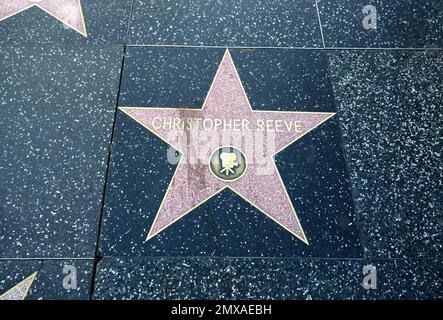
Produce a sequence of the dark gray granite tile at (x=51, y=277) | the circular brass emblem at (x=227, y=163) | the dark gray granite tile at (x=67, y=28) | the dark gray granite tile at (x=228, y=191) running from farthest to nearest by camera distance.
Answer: the dark gray granite tile at (x=67, y=28) → the circular brass emblem at (x=227, y=163) → the dark gray granite tile at (x=228, y=191) → the dark gray granite tile at (x=51, y=277)

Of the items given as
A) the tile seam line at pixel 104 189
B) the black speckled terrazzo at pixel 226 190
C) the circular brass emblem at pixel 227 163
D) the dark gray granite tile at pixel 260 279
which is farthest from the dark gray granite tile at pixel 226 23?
the dark gray granite tile at pixel 260 279

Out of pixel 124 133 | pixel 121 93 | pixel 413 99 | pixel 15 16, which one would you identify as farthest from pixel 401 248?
pixel 15 16

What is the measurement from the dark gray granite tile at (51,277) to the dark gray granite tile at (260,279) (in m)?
0.06

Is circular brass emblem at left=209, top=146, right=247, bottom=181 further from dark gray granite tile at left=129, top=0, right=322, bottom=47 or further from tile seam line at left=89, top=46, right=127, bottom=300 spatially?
dark gray granite tile at left=129, top=0, right=322, bottom=47

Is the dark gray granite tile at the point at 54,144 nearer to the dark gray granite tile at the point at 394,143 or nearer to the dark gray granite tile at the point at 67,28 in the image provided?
the dark gray granite tile at the point at 67,28

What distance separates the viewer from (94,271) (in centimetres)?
143

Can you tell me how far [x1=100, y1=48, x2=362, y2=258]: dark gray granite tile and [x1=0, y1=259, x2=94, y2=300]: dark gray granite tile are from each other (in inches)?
4.4

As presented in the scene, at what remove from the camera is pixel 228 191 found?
158cm

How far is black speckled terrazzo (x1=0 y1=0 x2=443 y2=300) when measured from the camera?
1.44 m

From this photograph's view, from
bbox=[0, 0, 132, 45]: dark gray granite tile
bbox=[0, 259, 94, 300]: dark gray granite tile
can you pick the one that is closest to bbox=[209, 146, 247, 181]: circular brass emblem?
bbox=[0, 259, 94, 300]: dark gray granite tile

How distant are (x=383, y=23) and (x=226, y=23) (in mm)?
823

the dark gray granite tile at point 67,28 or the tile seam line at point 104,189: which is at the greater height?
the dark gray granite tile at point 67,28

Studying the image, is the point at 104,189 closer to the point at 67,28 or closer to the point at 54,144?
the point at 54,144

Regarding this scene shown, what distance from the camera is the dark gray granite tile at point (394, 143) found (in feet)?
5.03
